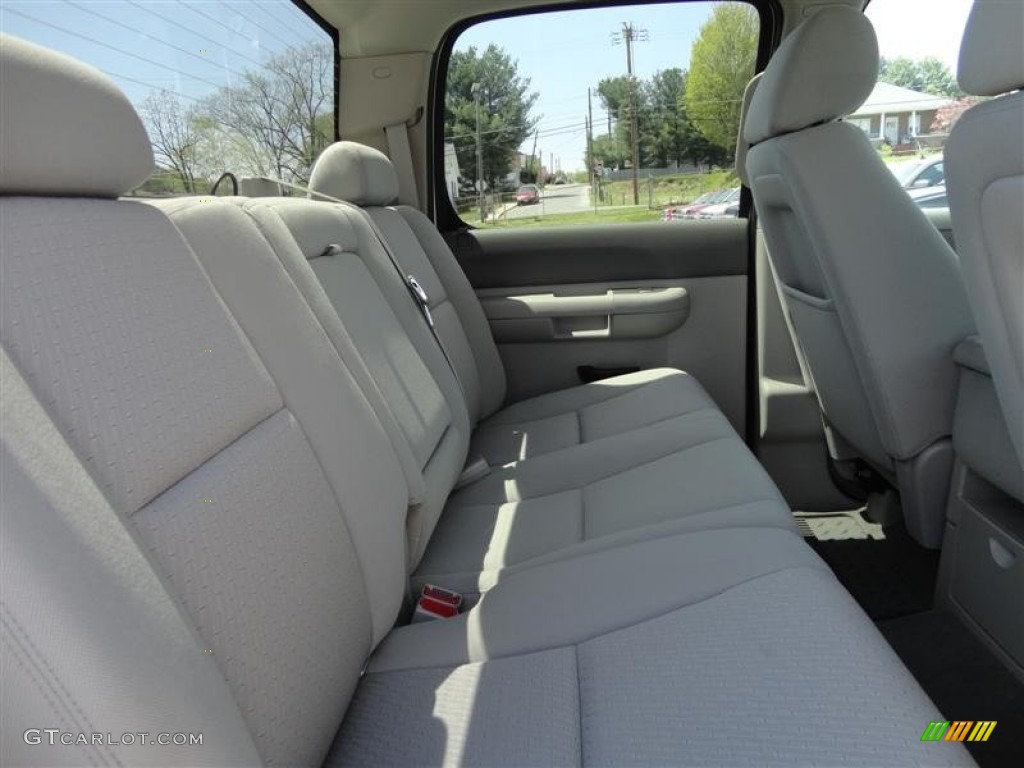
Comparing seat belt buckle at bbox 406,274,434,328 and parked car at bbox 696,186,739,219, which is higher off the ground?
seat belt buckle at bbox 406,274,434,328

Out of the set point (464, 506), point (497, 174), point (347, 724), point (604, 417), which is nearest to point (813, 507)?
point (604, 417)

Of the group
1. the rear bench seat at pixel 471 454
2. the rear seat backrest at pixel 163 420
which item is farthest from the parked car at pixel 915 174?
the rear seat backrest at pixel 163 420

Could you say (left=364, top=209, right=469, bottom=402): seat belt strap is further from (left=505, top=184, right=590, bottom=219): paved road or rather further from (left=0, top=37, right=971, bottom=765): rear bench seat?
(left=505, top=184, right=590, bottom=219): paved road

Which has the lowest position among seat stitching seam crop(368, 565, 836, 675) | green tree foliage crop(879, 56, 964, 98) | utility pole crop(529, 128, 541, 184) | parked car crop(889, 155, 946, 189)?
seat stitching seam crop(368, 565, 836, 675)

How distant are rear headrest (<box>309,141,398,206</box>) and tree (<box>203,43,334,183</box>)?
23 cm

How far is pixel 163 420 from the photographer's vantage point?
704 mm

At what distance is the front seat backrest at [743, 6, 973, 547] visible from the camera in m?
1.43

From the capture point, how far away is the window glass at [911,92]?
160 cm

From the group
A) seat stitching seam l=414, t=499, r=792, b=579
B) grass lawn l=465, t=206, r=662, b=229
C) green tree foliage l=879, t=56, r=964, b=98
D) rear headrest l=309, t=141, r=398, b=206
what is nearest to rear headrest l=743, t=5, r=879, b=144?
green tree foliage l=879, t=56, r=964, b=98

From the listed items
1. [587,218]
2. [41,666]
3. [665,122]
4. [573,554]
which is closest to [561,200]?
[587,218]

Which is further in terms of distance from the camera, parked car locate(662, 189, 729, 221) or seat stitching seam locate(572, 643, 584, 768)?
parked car locate(662, 189, 729, 221)

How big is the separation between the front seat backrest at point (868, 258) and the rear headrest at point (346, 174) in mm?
837

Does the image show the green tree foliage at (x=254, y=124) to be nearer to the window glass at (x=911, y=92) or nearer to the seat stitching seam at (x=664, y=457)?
the seat stitching seam at (x=664, y=457)

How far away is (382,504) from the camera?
3.44 ft
